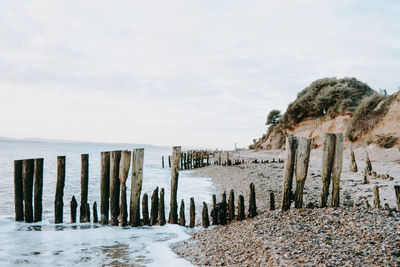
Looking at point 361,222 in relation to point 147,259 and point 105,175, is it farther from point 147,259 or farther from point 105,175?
point 105,175

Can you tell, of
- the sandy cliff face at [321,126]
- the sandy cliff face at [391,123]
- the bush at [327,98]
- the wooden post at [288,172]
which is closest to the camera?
the wooden post at [288,172]

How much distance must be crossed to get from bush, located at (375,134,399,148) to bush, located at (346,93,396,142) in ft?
6.71

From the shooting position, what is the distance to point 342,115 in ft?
93.7

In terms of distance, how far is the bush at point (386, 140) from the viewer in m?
19.6

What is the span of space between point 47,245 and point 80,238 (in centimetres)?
66

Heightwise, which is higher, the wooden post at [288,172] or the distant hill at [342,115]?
the distant hill at [342,115]

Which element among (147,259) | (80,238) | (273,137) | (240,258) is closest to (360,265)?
(240,258)

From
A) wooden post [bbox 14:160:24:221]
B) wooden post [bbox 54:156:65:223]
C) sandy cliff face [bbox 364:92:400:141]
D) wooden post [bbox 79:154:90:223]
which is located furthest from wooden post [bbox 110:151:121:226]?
sandy cliff face [bbox 364:92:400:141]

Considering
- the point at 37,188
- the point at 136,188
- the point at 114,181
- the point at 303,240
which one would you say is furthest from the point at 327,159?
the point at 37,188

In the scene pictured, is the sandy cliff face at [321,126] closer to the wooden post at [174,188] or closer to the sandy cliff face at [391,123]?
the sandy cliff face at [391,123]

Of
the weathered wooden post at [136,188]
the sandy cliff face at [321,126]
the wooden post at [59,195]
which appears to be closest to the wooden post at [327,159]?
the weathered wooden post at [136,188]

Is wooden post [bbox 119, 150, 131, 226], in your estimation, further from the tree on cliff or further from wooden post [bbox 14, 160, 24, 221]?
the tree on cliff

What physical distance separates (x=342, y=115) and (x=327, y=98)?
2688 millimetres

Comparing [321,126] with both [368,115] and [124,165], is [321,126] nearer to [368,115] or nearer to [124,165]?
[368,115]
